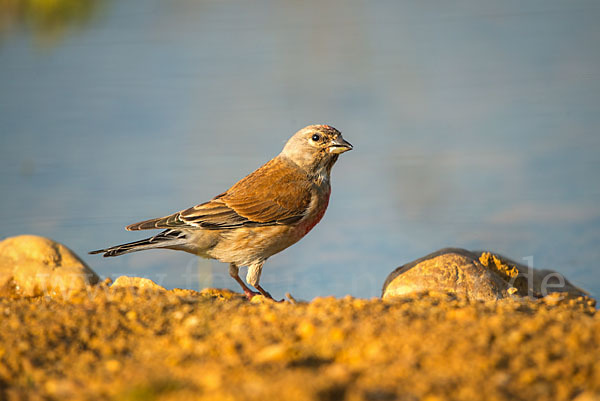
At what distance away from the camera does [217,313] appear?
4.09m

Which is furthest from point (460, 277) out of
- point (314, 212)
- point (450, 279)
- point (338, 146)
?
point (338, 146)

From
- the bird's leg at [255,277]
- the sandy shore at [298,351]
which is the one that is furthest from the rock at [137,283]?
the bird's leg at [255,277]

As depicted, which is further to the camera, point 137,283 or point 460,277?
point 137,283

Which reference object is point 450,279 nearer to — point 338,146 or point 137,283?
point 338,146

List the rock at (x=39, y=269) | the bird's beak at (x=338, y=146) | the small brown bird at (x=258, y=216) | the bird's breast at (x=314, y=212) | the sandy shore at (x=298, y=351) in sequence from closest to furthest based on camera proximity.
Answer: the sandy shore at (x=298, y=351) → the rock at (x=39, y=269) → the small brown bird at (x=258, y=216) → the bird's breast at (x=314, y=212) → the bird's beak at (x=338, y=146)

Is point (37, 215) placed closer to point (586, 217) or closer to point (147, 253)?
point (147, 253)

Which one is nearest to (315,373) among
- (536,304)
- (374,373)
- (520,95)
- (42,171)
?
(374,373)

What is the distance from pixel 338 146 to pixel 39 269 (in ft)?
8.18

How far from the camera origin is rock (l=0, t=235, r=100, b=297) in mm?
5398

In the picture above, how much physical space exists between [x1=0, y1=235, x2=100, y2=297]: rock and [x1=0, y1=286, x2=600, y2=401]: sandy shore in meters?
1.13

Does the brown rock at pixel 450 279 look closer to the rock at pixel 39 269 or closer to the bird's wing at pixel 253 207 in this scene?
the bird's wing at pixel 253 207

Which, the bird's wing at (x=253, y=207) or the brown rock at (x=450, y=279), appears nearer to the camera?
the brown rock at (x=450, y=279)

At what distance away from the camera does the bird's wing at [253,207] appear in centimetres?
598

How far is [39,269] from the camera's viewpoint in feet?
17.9
